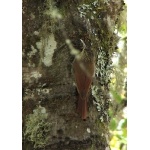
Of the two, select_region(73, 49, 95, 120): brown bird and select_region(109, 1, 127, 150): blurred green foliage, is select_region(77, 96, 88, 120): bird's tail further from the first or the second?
select_region(109, 1, 127, 150): blurred green foliage

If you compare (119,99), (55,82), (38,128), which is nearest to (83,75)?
(55,82)

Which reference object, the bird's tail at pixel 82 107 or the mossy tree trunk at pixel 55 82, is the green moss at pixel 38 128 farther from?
the bird's tail at pixel 82 107

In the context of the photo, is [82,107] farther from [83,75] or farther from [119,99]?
[119,99]

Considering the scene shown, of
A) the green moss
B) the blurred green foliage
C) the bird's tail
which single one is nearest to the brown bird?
the bird's tail

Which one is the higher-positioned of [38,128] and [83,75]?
[83,75]

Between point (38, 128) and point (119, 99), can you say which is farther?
point (119, 99)
